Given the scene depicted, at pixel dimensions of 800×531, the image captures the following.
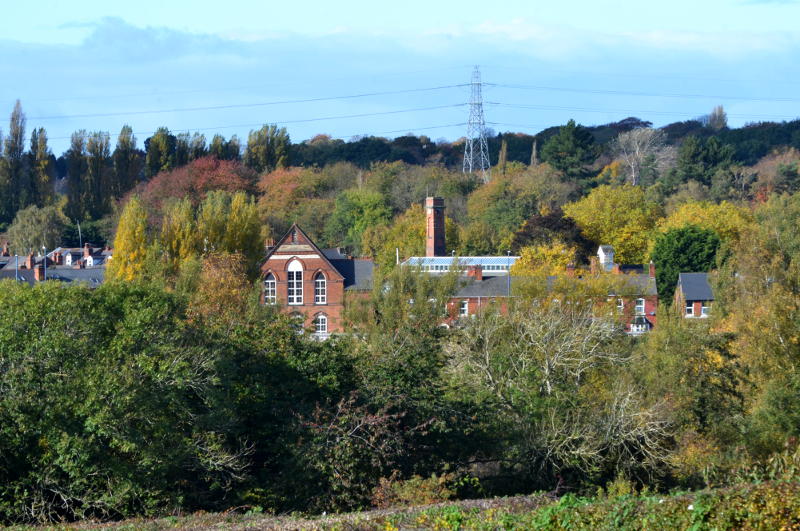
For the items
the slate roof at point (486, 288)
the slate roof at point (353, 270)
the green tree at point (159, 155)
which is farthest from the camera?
the green tree at point (159, 155)

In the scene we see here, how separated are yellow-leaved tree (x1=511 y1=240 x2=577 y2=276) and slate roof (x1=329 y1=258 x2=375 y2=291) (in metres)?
7.88

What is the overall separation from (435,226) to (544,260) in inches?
415

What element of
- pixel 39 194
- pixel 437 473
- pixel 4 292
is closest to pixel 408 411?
pixel 437 473

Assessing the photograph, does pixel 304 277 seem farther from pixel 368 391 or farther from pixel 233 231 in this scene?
pixel 368 391

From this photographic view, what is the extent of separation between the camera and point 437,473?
21453 millimetres

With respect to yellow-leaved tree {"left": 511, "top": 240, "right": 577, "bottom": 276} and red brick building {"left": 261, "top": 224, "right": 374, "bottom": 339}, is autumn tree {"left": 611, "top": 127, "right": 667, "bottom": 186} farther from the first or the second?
red brick building {"left": 261, "top": 224, "right": 374, "bottom": 339}

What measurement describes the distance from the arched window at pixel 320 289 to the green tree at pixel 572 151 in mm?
33808

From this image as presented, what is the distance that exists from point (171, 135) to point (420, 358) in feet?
229

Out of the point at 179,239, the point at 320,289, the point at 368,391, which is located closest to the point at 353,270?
the point at 320,289

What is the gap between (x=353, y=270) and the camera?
188 ft

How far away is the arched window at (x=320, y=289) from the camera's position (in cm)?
5669

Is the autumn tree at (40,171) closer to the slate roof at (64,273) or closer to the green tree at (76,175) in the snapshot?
the green tree at (76,175)

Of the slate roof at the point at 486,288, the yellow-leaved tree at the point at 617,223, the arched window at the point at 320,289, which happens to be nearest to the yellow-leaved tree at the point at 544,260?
the slate roof at the point at 486,288

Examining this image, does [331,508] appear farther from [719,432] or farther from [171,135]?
[171,135]
